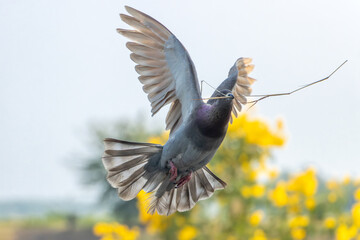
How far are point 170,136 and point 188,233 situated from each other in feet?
7.80

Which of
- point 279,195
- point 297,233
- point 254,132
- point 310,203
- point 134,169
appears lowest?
point 297,233

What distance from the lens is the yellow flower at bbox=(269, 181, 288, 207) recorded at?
11.2ft

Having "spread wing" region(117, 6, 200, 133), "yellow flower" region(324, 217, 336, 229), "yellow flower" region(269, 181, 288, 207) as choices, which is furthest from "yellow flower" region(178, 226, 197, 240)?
"spread wing" region(117, 6, 200, 133)

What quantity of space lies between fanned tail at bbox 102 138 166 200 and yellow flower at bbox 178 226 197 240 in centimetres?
235

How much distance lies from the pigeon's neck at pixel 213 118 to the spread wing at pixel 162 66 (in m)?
0.09

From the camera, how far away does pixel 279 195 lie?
3.41m

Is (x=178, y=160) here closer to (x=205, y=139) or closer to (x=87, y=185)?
(x=205, y=139)

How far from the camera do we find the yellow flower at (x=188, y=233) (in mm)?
3443

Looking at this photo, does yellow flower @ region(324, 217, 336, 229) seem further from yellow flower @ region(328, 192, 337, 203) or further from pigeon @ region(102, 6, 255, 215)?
pigeon @ region(102, 6, 255, 215)

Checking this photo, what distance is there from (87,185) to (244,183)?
3.31 meters

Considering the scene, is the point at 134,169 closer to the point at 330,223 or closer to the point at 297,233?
the point at 297,233

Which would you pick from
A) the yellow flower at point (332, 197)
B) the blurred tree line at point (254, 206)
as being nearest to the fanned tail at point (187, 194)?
the blurred tree line at point (254, 206)

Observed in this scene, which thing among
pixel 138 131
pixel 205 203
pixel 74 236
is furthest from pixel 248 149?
pixel 74 236

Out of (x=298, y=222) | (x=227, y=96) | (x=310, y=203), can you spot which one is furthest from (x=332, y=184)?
(x=227, y=96)
